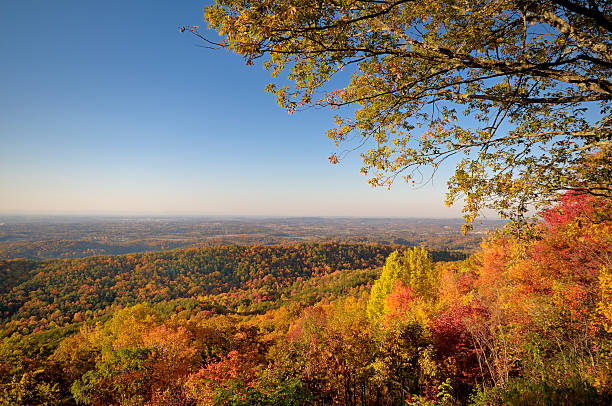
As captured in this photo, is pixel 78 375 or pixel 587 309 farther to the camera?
pixel 78 375

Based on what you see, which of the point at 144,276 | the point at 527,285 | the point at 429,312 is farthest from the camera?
the point at 144,276

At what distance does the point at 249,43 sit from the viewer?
3.26m

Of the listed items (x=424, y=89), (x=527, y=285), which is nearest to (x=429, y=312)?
(x=527, y=285)

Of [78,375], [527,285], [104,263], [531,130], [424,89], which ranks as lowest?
[104,263]

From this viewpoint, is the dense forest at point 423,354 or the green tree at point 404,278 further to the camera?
the green tree at point 404,278

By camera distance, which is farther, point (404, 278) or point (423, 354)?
point (404, 278)

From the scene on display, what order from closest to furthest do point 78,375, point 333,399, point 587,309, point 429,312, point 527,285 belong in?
1. point 333,399
2. point 587,309
3. point 527,285
4. point 78,375
5. point 429,312

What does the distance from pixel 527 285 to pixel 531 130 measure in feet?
35.4

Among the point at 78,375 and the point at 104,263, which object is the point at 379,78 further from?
the point at 104,263

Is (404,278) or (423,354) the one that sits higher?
(423,354)

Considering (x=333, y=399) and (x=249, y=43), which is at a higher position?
(x=249, y=43)

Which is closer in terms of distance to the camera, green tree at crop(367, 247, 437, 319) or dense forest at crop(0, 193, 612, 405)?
dense forest at crop(0, 193, 612, 405)

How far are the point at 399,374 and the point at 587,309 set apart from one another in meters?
6.84

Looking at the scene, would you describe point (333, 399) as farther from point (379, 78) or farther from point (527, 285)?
point (527, 285)
